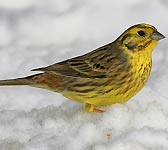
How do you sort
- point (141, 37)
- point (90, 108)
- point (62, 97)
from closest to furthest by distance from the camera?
point (141, 37), point (90, 108), point (62, 97)

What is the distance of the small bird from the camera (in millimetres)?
5875

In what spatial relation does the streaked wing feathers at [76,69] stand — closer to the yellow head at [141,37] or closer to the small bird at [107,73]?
the small bird at [107,73]

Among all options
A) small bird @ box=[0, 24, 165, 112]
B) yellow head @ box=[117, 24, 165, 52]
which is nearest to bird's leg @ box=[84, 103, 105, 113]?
small bird @ box=[0, 24, 165, 112]

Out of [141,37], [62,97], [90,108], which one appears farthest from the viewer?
[62,97]

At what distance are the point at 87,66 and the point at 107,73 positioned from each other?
0.19 metres

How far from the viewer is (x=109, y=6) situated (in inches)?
320

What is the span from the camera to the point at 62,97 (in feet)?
21.0

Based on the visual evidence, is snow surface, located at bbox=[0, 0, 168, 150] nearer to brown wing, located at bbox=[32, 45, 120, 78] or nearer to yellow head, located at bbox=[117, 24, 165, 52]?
brown wing, located at bbox=[32, 45, 120, 78]

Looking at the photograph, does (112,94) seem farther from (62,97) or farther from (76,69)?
(62,97)

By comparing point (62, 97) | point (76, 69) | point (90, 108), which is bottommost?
point (90, 108)

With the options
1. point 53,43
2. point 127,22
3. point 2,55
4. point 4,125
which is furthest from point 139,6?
point 4,125

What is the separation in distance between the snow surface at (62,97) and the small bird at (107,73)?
0.13 meters

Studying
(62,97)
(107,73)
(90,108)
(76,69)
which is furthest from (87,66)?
(62,97)

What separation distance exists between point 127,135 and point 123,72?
1.90 ft
